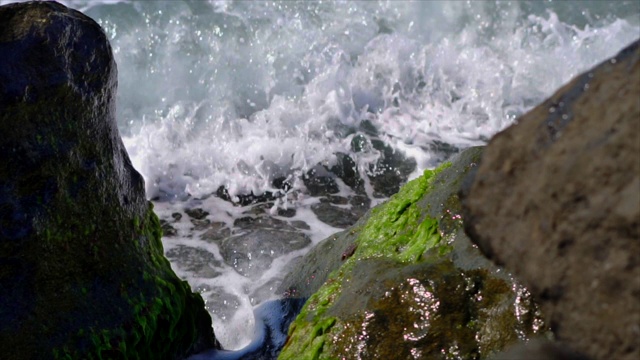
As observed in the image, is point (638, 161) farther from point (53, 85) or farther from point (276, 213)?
point (276, 213)

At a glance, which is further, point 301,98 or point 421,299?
point 301,98

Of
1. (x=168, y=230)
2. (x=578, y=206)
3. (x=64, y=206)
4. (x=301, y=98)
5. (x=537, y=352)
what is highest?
(x=578, y=206)

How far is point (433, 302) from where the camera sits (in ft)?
10.3

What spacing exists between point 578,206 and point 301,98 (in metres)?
6.52

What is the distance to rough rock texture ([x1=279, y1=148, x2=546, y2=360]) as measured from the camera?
3043 millimetres

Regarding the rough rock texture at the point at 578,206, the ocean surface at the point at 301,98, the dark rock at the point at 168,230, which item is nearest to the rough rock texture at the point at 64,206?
the ocean surface at the point at 301,98

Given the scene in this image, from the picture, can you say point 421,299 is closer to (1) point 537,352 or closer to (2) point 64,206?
(1) point 537,352

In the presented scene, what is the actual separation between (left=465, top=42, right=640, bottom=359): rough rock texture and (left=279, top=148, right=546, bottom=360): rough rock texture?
0.83m

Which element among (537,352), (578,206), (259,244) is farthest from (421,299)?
(259,244)

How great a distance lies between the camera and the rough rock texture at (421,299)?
3043 mm

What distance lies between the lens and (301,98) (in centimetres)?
848

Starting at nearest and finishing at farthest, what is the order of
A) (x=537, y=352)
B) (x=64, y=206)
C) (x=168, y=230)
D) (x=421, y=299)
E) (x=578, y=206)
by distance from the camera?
(x=578, y=206)
(x=537, y=352)
(x=421, y=299)
(x=64, y=206)
(x=168, y=230)

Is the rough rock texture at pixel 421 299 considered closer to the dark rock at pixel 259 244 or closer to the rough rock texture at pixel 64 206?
the rough rock texture at pixel 64 206

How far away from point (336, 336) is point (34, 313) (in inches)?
52.7
